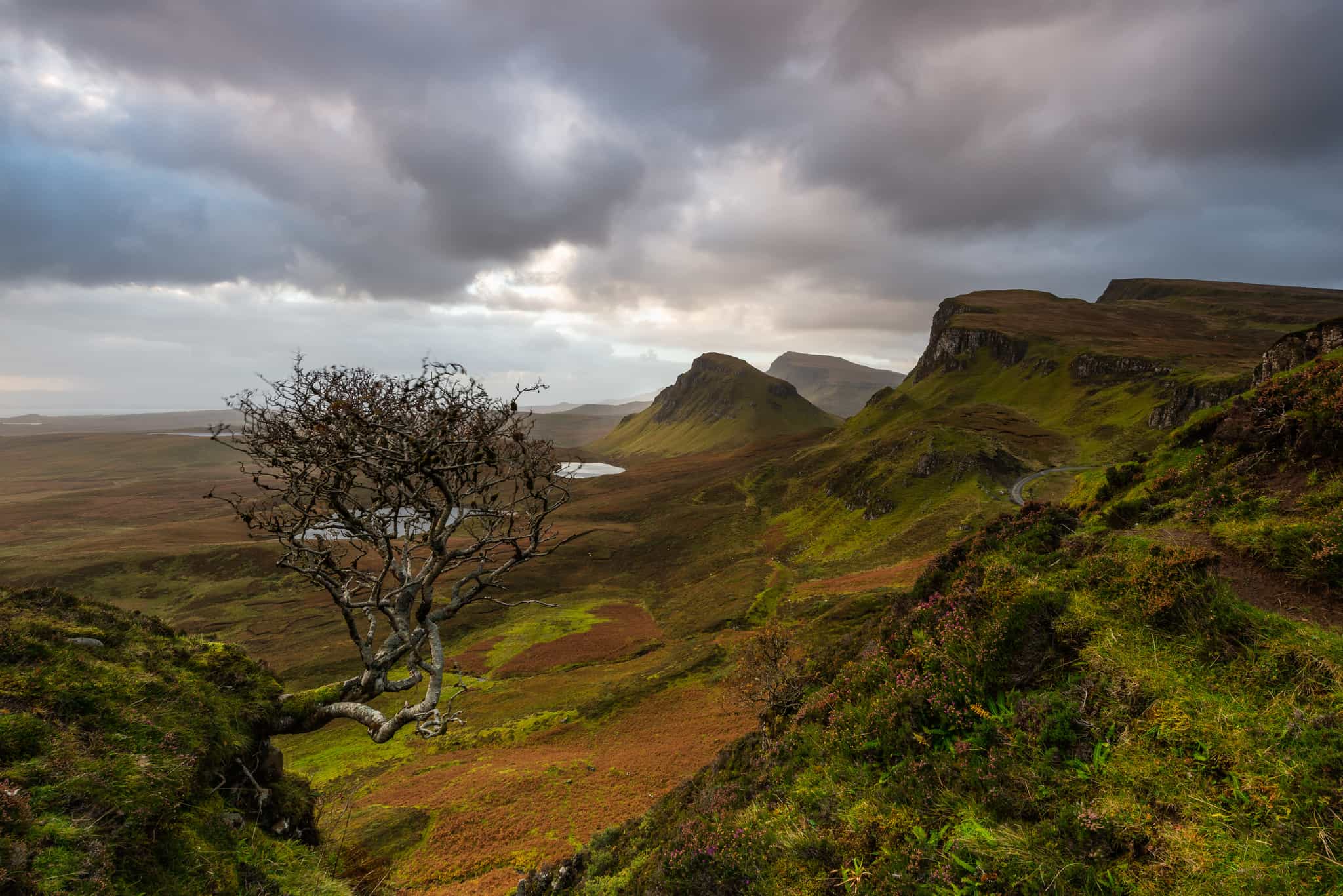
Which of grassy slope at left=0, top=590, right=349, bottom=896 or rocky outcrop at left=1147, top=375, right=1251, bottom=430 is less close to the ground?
rocky outcrop at left=1147, top=375, right=1251, bottom=430

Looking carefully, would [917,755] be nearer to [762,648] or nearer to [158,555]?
[762,648]

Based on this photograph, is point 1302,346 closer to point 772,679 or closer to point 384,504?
point 772,679

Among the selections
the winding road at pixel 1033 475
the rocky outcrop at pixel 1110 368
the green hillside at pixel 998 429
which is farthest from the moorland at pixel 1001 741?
the rocky outcrop at pixel 1110 368

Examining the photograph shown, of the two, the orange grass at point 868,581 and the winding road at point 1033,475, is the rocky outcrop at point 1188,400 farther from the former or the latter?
the orange grass at point 868,581

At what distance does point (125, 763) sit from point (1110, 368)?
18466 centimetres

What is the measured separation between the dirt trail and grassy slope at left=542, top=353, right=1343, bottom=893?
0.13 metres

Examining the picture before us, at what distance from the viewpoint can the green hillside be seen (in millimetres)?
87312

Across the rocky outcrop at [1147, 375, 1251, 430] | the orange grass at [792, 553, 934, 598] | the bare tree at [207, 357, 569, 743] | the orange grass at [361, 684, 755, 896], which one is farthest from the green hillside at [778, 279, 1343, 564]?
the bare tree at [207, 357, 569, 743]

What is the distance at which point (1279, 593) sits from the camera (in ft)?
27.7

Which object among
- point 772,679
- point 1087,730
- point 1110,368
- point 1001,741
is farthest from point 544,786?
→ point 1110,368

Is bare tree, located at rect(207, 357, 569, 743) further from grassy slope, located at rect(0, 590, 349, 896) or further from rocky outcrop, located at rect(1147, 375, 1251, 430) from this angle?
rocky outcrop, located at rect(1147, 375, 1251, 430)

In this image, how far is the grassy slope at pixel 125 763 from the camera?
6.01 m

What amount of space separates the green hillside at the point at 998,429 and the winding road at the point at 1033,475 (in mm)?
1556

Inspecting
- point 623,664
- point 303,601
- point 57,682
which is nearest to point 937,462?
point 623,664
